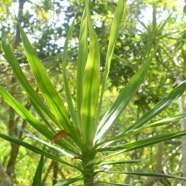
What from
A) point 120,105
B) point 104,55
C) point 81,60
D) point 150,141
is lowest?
point 150,141

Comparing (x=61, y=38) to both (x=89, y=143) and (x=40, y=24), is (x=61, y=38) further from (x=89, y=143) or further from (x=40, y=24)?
(x=89, y=143)

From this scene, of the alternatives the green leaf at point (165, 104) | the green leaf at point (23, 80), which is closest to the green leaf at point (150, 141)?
the green leaf at point (165, 104)

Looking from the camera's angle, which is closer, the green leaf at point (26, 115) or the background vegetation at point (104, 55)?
the green leaf at point (26, 115)

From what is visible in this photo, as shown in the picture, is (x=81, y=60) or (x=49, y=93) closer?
(x=49, y=93)

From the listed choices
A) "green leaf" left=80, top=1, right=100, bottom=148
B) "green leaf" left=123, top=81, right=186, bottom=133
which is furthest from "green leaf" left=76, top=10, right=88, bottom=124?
"green leaf" left=123, top=81, right=186, bottom=133

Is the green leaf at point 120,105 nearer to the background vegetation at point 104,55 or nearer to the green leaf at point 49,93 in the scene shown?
the green leaf at point 49,93

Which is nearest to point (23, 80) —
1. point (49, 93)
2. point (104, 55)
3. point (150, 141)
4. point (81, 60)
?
point (49, 93)

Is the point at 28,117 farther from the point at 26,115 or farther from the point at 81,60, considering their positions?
the point at 81,60

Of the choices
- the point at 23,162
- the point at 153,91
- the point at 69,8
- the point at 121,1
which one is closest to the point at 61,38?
the point at 69,8

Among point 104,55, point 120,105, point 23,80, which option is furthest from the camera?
point 104,55
